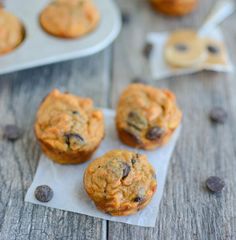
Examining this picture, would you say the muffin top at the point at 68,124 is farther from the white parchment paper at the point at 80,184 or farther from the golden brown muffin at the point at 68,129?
the white parchment paper at the point at 80,184

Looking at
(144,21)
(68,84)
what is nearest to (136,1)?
(144,21)

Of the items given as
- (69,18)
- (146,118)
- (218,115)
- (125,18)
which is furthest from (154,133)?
(125,18)

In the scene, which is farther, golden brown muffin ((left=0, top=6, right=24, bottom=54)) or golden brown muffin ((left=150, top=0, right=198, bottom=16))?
golden brown muffin ((left=150, top=0, right=198, bottom=16))

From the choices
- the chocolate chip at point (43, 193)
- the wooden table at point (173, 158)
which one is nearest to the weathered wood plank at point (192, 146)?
the wooden table at point (173, 158)

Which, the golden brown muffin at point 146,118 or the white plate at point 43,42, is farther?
the white plate at point 43,42

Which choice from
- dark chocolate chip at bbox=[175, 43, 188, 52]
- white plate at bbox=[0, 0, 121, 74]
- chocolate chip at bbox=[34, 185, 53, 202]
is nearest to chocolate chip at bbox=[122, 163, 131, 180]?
chocolate chip at bbox=[34, 185, 53, 202]

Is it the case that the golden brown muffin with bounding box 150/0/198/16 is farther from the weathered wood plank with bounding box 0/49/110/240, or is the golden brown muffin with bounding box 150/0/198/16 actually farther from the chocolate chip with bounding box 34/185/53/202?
the chocolate chip with bounding box 34/185/53/202

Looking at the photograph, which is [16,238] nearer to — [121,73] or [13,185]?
[13,185]
